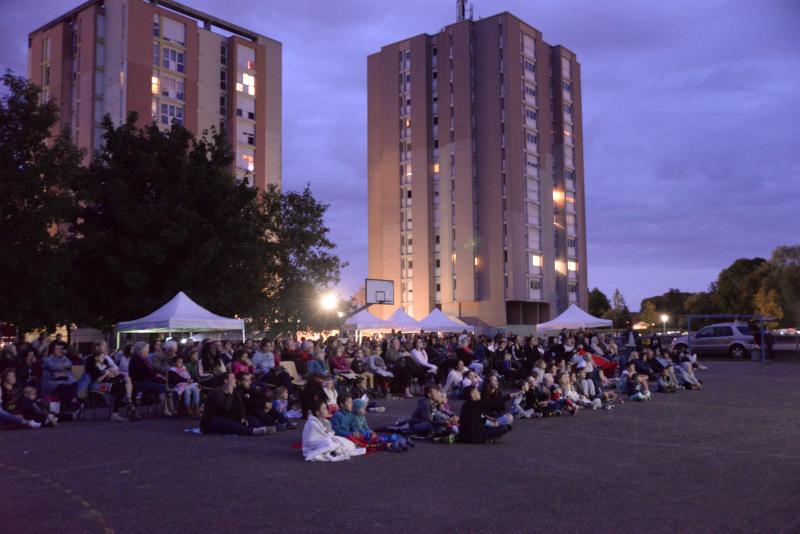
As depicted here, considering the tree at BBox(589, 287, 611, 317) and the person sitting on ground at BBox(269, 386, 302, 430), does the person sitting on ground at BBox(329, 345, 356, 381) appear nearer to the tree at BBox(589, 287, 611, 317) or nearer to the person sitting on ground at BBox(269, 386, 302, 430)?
the person sitting on ground at BBox(269, 386, 302, 430)

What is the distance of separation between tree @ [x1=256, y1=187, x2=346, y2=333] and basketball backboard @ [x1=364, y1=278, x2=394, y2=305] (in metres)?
2.72

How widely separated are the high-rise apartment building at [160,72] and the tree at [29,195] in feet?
103

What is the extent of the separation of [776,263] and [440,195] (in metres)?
39.3

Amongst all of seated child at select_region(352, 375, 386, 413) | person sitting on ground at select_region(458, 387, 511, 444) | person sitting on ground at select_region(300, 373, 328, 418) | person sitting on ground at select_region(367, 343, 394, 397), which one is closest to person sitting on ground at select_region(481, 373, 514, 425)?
person sitting on ground at select_region(458, 387, 511, 444)

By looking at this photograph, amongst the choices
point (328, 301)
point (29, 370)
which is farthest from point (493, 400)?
point (328, 301)

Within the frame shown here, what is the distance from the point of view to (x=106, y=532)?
5.88m

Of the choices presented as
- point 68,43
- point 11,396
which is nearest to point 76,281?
point 11,396

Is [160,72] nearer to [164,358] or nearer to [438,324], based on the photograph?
[438,324]

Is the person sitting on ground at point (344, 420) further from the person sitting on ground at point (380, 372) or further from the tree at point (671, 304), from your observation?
the tree at point (671, 304)

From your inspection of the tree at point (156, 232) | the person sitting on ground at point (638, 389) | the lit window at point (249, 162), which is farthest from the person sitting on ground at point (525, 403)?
the lit window at point (249, 162)

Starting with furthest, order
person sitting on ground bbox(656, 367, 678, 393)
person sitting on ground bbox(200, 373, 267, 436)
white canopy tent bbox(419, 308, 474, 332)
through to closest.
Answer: white canopy tent bbox(419, 308, 474, 332)
person sitting on ground bbox(656, 367, 678, 393)
person sitting on ground bbox(200, 373, 267, 436)

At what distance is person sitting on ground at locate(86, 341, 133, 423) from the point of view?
48.6ft

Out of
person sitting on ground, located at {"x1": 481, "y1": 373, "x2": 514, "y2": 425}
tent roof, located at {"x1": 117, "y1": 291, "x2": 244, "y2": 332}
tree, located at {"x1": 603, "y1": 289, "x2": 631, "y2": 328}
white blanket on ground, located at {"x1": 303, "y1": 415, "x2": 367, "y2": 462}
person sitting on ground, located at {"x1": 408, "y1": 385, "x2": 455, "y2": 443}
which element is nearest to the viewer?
white blanket on ground, located at {"x1": 303, "y1": 415, "x2": 367, "y2": 462}

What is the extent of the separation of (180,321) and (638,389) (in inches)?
511
